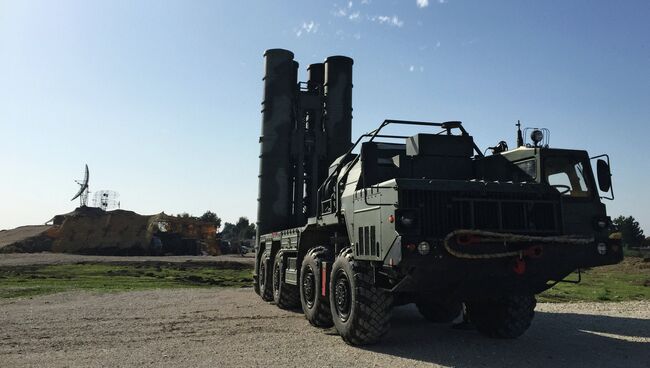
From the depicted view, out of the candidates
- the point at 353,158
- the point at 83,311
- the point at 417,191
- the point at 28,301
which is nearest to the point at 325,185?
the point at 353,158

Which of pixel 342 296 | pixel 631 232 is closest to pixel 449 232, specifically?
pixel 342 296

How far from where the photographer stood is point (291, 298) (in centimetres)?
1166

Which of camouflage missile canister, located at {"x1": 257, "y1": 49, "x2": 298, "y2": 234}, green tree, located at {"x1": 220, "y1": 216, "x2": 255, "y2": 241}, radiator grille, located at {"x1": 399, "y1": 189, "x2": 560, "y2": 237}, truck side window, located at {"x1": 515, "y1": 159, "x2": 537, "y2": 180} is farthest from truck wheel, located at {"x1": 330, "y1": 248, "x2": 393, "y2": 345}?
green tree, located at {"x1": 220, "y1": 216, "x2": 255, "y2": 241}

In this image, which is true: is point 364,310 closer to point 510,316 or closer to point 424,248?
point 424,248

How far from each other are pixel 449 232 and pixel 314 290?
3515 millimetres

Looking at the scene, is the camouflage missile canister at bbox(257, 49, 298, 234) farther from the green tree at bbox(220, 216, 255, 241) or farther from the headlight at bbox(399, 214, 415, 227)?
the green tree at bbox(220, 216, 255, 241)

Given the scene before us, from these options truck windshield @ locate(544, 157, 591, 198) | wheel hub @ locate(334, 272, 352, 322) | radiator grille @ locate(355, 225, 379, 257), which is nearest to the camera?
radiator grille @ locate(355, 225, 379, 257)

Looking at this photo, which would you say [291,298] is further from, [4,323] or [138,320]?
[4,323]

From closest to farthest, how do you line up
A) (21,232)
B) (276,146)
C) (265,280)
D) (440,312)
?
(440,312) → (265,280) → (276,146) → (21,232)

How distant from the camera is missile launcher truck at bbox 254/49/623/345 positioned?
6.52 meters

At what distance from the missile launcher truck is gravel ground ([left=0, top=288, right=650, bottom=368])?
55 centimetres

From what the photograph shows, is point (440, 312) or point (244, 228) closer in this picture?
point (440, 312)

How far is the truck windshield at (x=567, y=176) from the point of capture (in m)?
7.52

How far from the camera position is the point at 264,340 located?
7746 millimetres
